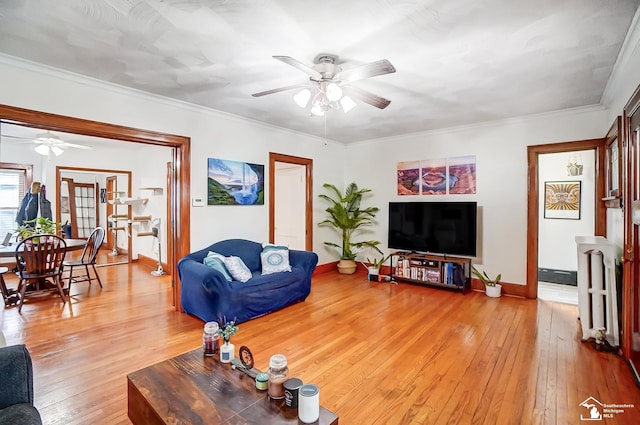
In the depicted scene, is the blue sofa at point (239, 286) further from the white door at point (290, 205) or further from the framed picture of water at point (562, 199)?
the framed picture of water at point (562, 199)

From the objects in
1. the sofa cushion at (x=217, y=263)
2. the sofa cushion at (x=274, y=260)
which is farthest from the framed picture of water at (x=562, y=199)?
the sofa cushion at (x=217, y=263)

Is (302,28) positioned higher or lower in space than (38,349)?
higher

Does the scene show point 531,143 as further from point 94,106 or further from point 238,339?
point 94,106

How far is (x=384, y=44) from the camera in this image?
2.33 m

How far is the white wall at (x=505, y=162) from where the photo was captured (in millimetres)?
3941

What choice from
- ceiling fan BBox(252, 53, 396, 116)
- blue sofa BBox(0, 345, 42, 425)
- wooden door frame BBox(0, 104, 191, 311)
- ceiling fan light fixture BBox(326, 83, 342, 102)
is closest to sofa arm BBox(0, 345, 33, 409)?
blue sofa BBox(0, 345, 42, 425)

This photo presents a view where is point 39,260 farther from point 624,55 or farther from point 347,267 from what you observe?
point 624,55

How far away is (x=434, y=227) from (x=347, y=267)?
70.5 inches

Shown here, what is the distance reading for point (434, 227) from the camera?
4734 mm

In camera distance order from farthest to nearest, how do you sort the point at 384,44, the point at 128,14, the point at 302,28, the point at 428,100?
the point at 428,100
the point at 384,44
the point at 302,28
the point at 128,14

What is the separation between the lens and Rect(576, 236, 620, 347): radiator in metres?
2.69

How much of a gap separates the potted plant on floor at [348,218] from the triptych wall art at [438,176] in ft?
2.49

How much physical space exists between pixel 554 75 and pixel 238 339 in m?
3.90

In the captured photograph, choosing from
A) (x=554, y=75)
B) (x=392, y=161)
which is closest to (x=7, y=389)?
(x=554, y=75)
